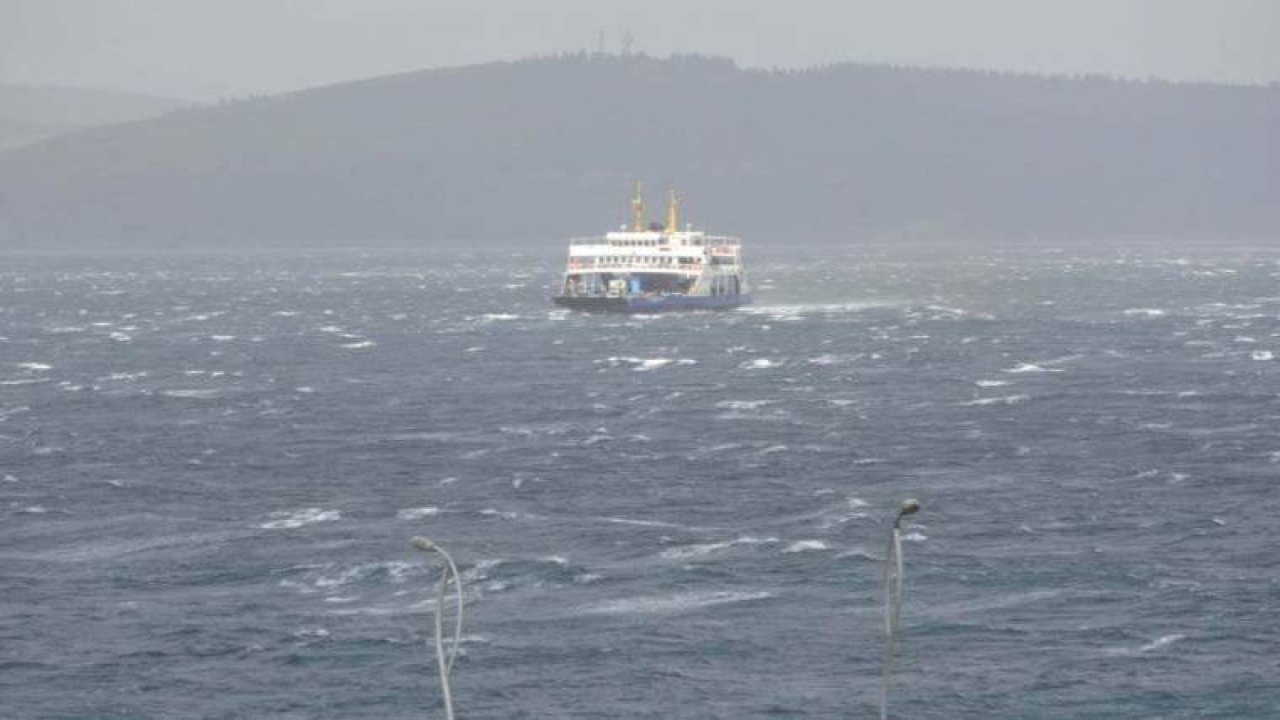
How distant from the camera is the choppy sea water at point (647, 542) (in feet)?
204

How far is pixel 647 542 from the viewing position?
7888 cm

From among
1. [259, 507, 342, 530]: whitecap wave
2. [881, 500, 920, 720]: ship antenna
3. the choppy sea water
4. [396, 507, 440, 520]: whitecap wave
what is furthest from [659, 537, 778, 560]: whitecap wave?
[881, 500, 920, 720]: ship antenna

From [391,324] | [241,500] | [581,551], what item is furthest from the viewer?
[391,324]

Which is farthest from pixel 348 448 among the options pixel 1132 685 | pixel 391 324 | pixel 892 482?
pixel 391 324

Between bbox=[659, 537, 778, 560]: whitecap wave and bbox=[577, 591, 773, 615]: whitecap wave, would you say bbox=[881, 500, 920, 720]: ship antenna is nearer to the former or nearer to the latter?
A: bbox=[577, 591, 773, 615]: whitecap wave

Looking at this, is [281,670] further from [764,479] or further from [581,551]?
[764,479]

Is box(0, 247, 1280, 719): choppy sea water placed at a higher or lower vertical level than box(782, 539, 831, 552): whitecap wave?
lower

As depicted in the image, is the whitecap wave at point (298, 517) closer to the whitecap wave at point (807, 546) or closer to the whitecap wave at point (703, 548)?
the whitecap wave at point (703, 548)

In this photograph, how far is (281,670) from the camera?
63219 mm

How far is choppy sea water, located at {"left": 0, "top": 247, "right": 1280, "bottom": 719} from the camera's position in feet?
204

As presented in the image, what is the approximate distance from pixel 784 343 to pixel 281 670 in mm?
106789

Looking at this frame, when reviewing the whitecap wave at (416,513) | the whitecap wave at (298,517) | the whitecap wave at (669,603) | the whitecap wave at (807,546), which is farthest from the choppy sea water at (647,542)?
the whitecap wave at (807,546)

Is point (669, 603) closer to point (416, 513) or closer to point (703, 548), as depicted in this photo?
point (703, 548)

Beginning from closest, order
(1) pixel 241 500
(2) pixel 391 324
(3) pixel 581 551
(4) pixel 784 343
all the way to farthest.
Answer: (3) pixel 581 551 → (1) pixel 241 500 → (4) pixel 784 343 → (2) pixel 391 324
